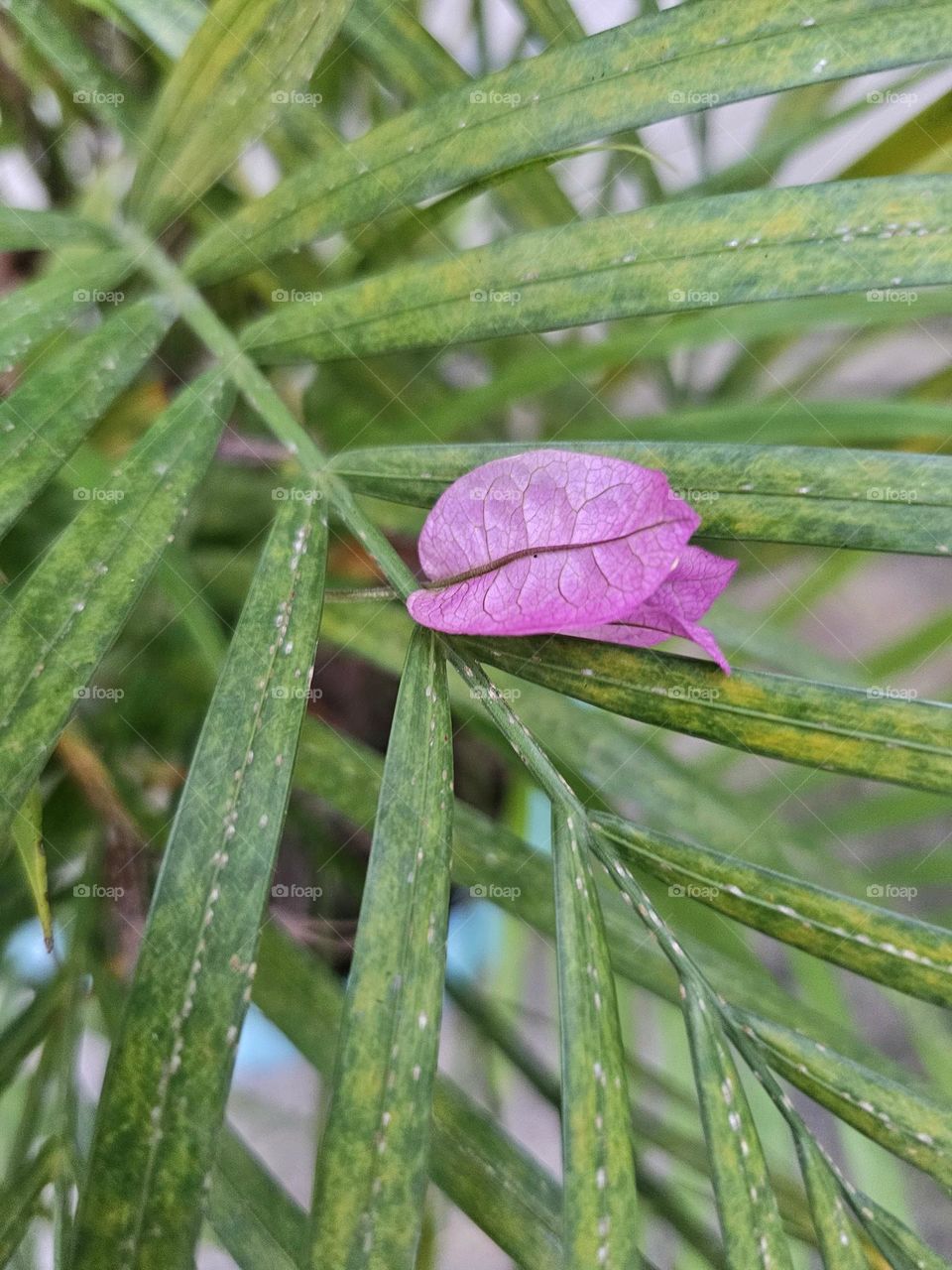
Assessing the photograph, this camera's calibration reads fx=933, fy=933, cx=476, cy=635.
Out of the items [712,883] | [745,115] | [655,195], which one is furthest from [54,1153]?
[745,115]

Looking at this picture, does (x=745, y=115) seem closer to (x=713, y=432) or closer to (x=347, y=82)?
(x=347, y=82)

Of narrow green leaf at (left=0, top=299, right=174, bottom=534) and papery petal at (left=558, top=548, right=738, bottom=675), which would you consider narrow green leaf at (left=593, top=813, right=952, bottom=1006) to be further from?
narrow green leaf at (left=0, top=299, right=174, bottom=534)

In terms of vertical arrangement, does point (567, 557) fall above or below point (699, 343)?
below

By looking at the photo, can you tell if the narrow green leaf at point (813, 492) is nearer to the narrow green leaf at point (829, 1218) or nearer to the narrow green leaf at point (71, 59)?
the narrow green leaf at point (829, 1218)

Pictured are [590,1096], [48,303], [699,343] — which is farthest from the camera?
[699,343]

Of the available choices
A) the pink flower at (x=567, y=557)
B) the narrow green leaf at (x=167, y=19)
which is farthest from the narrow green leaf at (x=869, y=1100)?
the narrow green leaf at (x=167, y=19)

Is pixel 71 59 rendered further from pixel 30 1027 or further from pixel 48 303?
pixel 30 1027

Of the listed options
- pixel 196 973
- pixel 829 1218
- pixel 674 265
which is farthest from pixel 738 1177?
pixel 674 265
